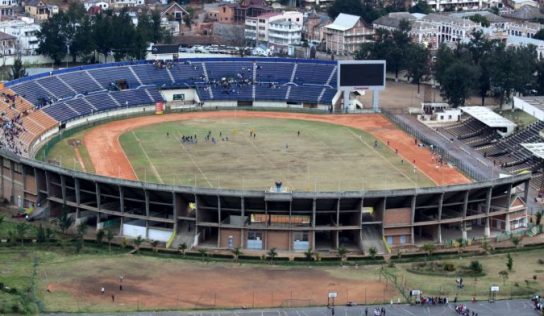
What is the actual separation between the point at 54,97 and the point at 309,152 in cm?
2840

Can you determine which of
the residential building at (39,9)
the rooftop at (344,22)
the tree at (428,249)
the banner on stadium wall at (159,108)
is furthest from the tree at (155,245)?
the residential building at (39,9)

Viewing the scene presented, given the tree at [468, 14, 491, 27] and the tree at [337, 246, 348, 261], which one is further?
the tree at [468, 14, 491, 27]

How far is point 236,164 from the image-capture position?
112 meters

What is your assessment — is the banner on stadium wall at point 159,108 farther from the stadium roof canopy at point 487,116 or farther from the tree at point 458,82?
the stadium roof canopy at point 487,116

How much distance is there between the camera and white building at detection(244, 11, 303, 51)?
17600cm

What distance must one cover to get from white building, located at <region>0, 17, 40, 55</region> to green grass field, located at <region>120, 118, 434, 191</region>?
3901cm

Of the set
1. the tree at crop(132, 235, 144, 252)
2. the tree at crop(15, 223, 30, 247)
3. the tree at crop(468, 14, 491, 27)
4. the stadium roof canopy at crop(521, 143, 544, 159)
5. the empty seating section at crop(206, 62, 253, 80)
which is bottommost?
the tree at crop(132, 235, 144, 252)

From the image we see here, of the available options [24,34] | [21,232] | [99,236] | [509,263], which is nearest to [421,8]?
[24,34]

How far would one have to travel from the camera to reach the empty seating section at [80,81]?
443 ft

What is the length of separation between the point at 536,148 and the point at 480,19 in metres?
64.6

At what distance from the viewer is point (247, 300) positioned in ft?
259

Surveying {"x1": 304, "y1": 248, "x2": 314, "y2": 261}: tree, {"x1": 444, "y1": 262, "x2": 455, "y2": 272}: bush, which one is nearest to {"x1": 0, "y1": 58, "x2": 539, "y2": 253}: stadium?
{"x1": 304, "y1": 248, "x2": 314, "y2": 261}: tree

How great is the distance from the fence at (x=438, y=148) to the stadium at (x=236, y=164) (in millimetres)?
259

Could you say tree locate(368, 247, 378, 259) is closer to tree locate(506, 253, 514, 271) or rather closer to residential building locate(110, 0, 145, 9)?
tree locate(506, 253, 514, 271)
